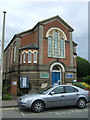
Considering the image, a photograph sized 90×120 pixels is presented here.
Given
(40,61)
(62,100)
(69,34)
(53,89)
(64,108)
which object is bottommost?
(64,108)

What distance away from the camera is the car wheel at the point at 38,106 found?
344 inches

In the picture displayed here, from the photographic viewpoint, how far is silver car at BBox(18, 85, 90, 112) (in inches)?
345

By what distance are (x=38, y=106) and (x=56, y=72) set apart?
42.5 ft

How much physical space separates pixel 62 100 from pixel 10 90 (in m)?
8.35

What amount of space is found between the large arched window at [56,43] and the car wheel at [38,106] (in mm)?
12830

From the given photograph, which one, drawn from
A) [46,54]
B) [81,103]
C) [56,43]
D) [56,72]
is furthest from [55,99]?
[56,43]

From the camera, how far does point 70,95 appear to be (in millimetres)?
9617

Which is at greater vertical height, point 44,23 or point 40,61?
point 44,23

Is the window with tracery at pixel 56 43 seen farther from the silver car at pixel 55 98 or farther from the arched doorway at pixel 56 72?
the silver car at pixel 55 98

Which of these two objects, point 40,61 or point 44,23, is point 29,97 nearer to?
point 40,61

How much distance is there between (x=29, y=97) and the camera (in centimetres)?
891

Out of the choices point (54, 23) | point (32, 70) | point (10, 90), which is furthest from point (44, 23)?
point (10, 90)

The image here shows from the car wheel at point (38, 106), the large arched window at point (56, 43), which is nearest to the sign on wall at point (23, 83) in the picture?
the large arched window at point (56, 43)

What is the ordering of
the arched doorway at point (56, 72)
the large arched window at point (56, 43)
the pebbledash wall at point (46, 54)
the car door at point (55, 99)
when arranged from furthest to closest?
the large arched window at point (56, 43)
the arched doorway at point (56, 72)
the pebbledash wall at point (46, 54)
the car door at point (55, 99)
